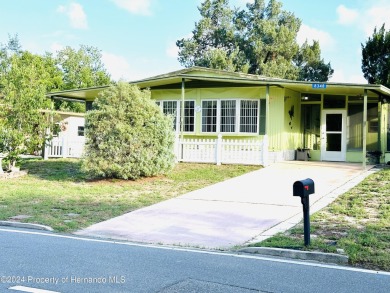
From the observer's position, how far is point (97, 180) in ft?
51.3

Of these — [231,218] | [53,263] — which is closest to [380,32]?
[231,218]

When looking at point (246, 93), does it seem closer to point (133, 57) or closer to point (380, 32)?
point (380, 32)

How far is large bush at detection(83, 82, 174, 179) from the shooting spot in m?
15.2

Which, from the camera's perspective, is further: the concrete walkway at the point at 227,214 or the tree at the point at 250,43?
the tree at the point at 250,43

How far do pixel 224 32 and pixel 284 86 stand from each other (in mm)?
29234

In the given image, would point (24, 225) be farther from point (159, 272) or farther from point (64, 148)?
point (64, 148)

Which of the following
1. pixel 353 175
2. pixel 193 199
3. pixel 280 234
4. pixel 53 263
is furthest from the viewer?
pixel 353 175

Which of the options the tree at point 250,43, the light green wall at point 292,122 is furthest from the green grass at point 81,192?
the tree at point 250,43

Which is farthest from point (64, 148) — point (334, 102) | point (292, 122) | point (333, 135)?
point (334, 102)

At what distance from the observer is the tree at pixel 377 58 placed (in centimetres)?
2759

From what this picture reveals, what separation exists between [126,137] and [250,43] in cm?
3343

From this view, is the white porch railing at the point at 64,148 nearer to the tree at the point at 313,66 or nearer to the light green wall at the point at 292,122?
the light green wall at the point at 292,122

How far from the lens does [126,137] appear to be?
15156 millimetres

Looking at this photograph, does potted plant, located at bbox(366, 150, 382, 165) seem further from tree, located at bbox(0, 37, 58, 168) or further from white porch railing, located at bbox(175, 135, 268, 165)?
tree, located at bbox(0, 37, 58, 168)
